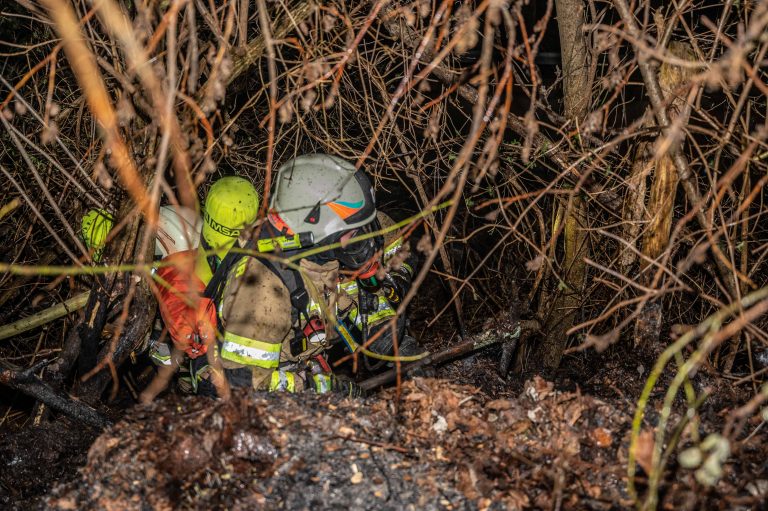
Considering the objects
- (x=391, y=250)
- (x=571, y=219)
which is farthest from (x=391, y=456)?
(x=571, y=219)

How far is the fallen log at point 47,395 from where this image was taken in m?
3.37

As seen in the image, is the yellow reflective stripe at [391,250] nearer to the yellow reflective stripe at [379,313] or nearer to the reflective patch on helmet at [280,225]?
the yellow reflective stripe at [379,313]

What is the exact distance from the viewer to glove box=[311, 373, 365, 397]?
3504 mm

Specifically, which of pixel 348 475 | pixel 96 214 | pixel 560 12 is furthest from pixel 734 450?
pixel 96 214

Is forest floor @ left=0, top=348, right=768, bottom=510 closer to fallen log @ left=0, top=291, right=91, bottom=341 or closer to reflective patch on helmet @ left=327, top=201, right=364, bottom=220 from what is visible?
reflective patch on helmet @ left=327, top=201, right=364, bottom=220

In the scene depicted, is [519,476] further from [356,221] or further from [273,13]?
[273,13]

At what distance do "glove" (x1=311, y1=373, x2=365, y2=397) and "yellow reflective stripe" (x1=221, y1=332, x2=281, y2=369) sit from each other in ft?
1.04

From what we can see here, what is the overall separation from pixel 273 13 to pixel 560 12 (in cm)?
175

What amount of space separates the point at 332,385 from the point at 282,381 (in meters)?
0.31

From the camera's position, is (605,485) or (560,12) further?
(560,12)

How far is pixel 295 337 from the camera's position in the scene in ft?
12.7

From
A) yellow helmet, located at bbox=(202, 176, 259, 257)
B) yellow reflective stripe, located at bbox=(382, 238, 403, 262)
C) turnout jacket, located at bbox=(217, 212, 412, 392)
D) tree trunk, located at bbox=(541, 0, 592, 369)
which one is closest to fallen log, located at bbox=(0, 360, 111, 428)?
turnout jacket, located at bbox=(217, 212, 412, 392)

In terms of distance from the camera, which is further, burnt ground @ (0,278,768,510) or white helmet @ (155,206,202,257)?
white helmet @ (155,206,202,257)

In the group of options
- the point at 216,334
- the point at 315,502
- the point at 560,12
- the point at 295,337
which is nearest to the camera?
the point at 315,502
